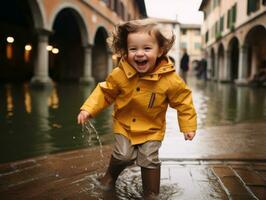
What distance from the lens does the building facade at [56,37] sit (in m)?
16.1

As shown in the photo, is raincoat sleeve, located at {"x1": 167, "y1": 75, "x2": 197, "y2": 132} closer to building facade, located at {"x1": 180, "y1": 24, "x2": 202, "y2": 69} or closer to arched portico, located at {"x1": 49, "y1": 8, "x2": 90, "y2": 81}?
arched portico, located at {"x1": 49, "y1": 8, "x2": 90, "y2": 81}

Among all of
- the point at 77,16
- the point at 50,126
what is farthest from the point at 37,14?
the point at 50,126

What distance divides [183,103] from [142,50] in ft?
1.64

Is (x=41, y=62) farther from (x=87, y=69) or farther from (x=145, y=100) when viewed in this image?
(x=145, y=100)

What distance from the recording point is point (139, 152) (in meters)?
2.80

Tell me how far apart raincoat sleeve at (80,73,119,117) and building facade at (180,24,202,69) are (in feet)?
225

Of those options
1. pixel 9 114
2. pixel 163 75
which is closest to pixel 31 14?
pixel 9 114

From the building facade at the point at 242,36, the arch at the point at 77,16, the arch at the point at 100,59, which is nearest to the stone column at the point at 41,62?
the arch at the point at 77,16

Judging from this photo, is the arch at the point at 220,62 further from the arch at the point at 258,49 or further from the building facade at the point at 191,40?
the building facade at the point at 191,40

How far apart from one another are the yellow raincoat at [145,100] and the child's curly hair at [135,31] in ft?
0.41

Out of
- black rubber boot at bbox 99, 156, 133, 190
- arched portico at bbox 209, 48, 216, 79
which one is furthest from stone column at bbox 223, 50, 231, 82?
black rubber boot at bbox 99, 156, 133, 190

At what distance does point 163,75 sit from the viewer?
2.78 m

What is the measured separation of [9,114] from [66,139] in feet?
9.48

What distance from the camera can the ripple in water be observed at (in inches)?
112
